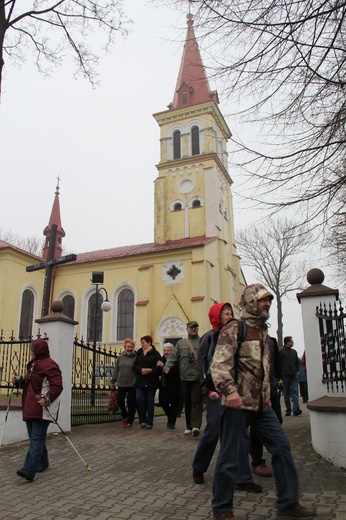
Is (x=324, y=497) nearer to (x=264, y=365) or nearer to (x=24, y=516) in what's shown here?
(x=264, y=365)

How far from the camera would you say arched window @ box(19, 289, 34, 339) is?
26.2m

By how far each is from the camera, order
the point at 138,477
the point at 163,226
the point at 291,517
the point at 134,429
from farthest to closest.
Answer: the point at 163,226 < the point at 134,429 < the point at 138,477 < the point at 291,517

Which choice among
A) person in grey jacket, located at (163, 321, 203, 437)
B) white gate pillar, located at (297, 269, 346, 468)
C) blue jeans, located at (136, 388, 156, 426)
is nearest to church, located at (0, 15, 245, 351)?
blue jeans, located at (136, 388, 156, 426)

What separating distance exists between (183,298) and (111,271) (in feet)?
17.2

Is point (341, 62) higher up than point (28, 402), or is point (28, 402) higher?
point (341, 62)

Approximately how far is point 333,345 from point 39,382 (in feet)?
13.1

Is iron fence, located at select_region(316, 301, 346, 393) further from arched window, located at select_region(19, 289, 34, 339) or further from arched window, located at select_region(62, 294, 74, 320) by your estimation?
arched window, located at select_region(62, 294, 74, 320)

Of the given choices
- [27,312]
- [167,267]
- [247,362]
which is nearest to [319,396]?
[247,362]

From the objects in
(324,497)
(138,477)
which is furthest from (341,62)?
(138,477)

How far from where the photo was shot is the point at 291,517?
3328 mm

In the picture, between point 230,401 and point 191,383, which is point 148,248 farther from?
point 230,401

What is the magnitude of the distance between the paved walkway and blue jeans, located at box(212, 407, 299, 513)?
16.7 inches

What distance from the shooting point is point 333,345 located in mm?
6180

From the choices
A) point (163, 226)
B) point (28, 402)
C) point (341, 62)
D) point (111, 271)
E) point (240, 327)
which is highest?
point (163, 226)
